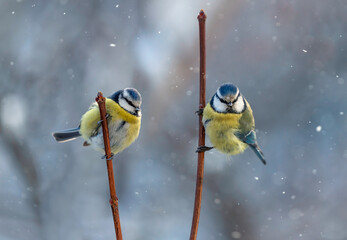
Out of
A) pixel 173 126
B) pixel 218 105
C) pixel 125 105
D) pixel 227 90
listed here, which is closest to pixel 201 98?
pixel 227 90

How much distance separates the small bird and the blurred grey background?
3040 mm

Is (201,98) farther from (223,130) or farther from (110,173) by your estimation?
(223,130)

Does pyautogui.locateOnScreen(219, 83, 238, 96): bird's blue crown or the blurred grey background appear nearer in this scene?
pyautogui.locateOnScreen(219, 83, 238, 96): bird's blue crown

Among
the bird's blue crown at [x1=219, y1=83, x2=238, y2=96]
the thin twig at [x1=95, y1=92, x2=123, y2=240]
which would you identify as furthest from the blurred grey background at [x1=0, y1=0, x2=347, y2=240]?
the thin twig at [x1=95, y1=92, x2=123, y2=240]

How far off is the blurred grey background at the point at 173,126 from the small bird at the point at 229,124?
3.04 metres

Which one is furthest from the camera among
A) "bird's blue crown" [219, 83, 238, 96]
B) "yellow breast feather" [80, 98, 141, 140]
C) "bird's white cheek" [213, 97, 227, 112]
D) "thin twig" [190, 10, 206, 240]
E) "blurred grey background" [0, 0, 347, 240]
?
"blurred grey background" [0, 0, 347, 240]

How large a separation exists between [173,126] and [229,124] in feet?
10.4

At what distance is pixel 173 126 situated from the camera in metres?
5.32

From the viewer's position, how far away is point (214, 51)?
5.53m

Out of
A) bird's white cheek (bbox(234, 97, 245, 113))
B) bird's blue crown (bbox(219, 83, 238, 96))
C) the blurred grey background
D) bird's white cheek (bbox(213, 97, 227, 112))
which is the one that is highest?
the blurred grey background

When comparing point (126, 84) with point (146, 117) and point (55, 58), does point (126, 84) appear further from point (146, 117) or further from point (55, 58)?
point (55, 58)

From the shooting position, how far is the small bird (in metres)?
2.04

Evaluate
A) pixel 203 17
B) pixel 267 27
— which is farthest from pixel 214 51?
pixel 203 17

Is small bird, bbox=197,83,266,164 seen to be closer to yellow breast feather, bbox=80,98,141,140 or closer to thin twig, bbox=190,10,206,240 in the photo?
yellow breast feather, bbox=80,98,141,140
